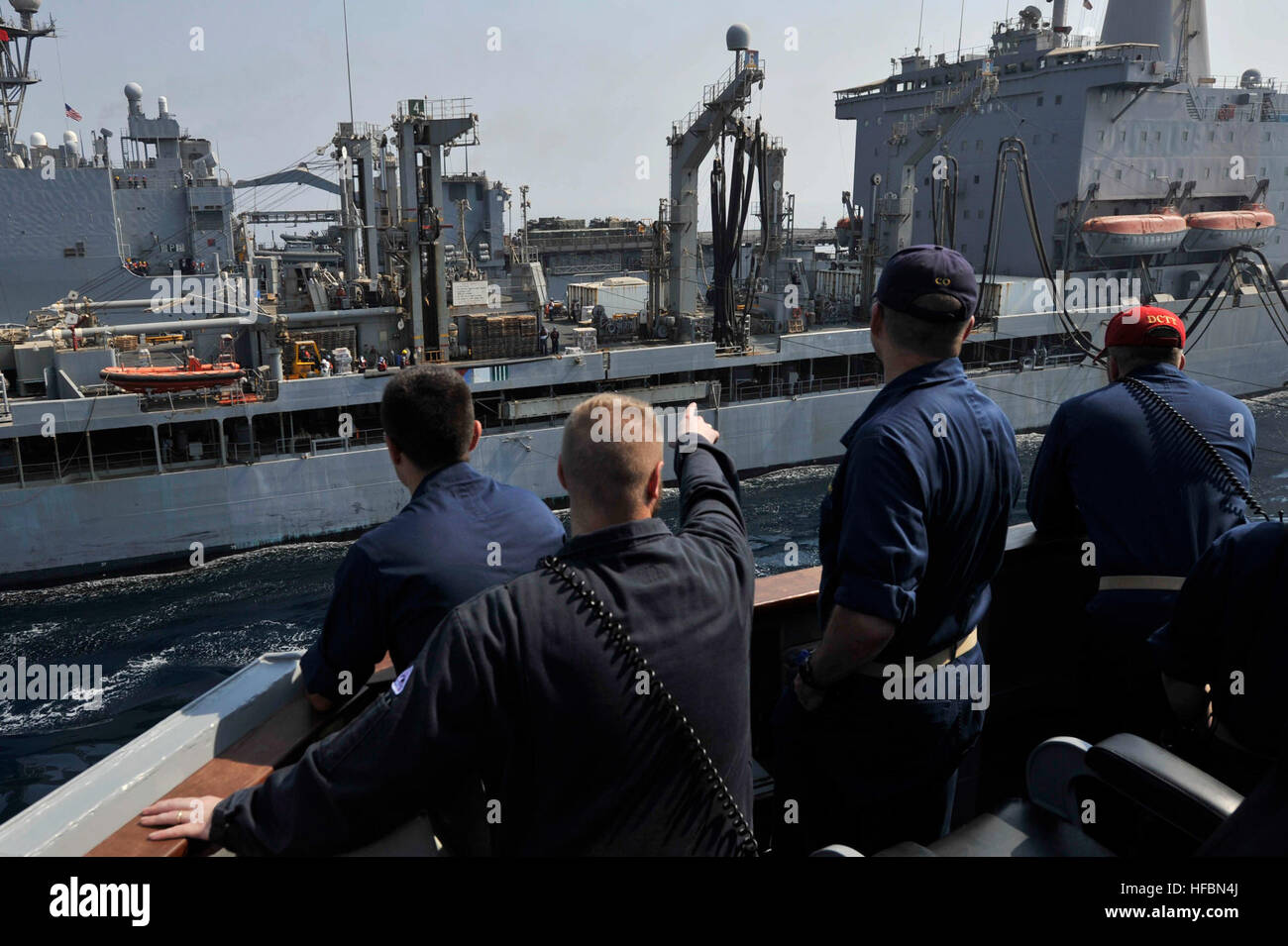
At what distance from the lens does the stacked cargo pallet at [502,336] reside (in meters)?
19.9

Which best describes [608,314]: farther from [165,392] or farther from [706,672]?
[706,672]

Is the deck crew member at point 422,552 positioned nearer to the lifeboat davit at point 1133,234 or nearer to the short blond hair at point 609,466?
the short blond hair at point 609,466

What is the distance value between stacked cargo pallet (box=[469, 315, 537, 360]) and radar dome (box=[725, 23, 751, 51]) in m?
8.07

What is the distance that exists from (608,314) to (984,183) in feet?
43.1

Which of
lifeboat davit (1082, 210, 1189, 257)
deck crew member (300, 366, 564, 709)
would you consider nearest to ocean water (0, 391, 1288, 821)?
lifeboat davit (1082, 210, 1189, 257)

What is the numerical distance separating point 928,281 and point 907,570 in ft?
2.36

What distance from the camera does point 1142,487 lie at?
2.68 m

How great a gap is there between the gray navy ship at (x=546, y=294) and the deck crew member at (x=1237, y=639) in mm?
17032

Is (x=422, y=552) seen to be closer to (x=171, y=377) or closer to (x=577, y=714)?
(x=577, y=714)

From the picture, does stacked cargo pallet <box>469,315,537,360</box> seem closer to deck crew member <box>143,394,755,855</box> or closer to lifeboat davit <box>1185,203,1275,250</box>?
deck crew member <box>143,394,755,855</box>

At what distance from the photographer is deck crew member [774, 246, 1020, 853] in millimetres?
2055

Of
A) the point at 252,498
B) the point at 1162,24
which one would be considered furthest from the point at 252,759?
the point at 1162,24

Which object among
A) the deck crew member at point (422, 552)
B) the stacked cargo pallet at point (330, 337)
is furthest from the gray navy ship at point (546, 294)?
the deck crew member at point (422, 552)

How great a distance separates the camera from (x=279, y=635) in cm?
1383
